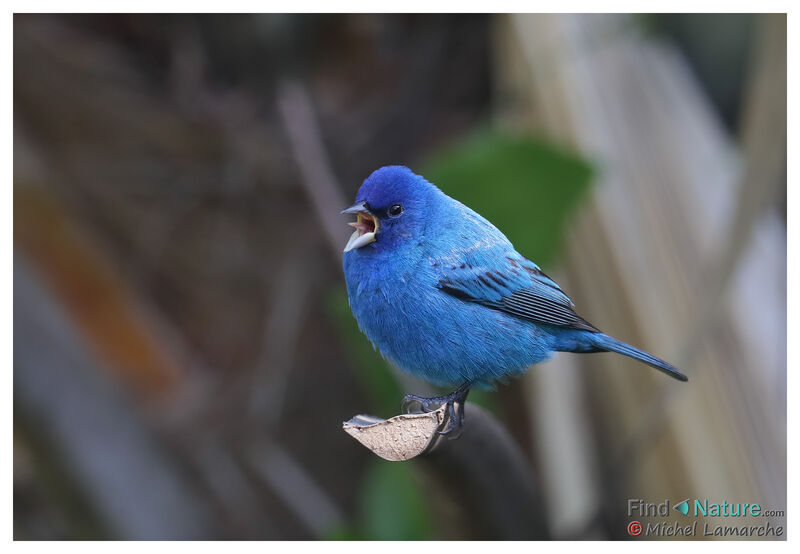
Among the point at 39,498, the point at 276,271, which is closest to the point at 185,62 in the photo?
the point at 276,271

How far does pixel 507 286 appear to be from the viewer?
3.33 feet

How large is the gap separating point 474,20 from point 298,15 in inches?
65.1

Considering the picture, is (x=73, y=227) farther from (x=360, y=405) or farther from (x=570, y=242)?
(x=570, y=242)

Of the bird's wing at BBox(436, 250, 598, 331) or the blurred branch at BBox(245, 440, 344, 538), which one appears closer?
the bird's wing at BBox(436, 250, 598, 331)

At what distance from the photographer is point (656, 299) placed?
7.42ft

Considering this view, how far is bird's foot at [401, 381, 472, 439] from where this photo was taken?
3.12 feet

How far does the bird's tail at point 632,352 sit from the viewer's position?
82cm

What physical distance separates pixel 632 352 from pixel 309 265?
2.49 metres

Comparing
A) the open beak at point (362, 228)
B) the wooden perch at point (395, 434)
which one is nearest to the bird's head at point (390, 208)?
the open beak at point (362, 228)

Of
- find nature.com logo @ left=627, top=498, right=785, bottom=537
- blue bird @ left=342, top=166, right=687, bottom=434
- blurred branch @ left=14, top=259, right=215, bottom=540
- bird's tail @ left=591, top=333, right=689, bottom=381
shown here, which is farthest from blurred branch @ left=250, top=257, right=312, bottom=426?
bird's tail @ left=591, top=333, right=689, bottom=381

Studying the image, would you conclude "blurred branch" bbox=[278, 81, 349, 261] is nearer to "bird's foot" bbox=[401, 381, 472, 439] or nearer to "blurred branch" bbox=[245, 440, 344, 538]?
"bird's foot" bbox=[401, 381, 472, 439]

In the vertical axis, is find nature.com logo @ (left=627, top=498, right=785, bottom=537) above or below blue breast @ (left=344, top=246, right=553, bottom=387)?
below

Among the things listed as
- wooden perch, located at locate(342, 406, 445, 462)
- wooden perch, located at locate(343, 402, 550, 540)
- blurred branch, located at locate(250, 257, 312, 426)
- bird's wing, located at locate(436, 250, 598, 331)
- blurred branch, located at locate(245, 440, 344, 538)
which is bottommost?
blurred branch, located at locate(245, 440, 344, 538)

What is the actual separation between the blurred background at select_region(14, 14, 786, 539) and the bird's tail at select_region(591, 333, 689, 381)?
35.5 inches
